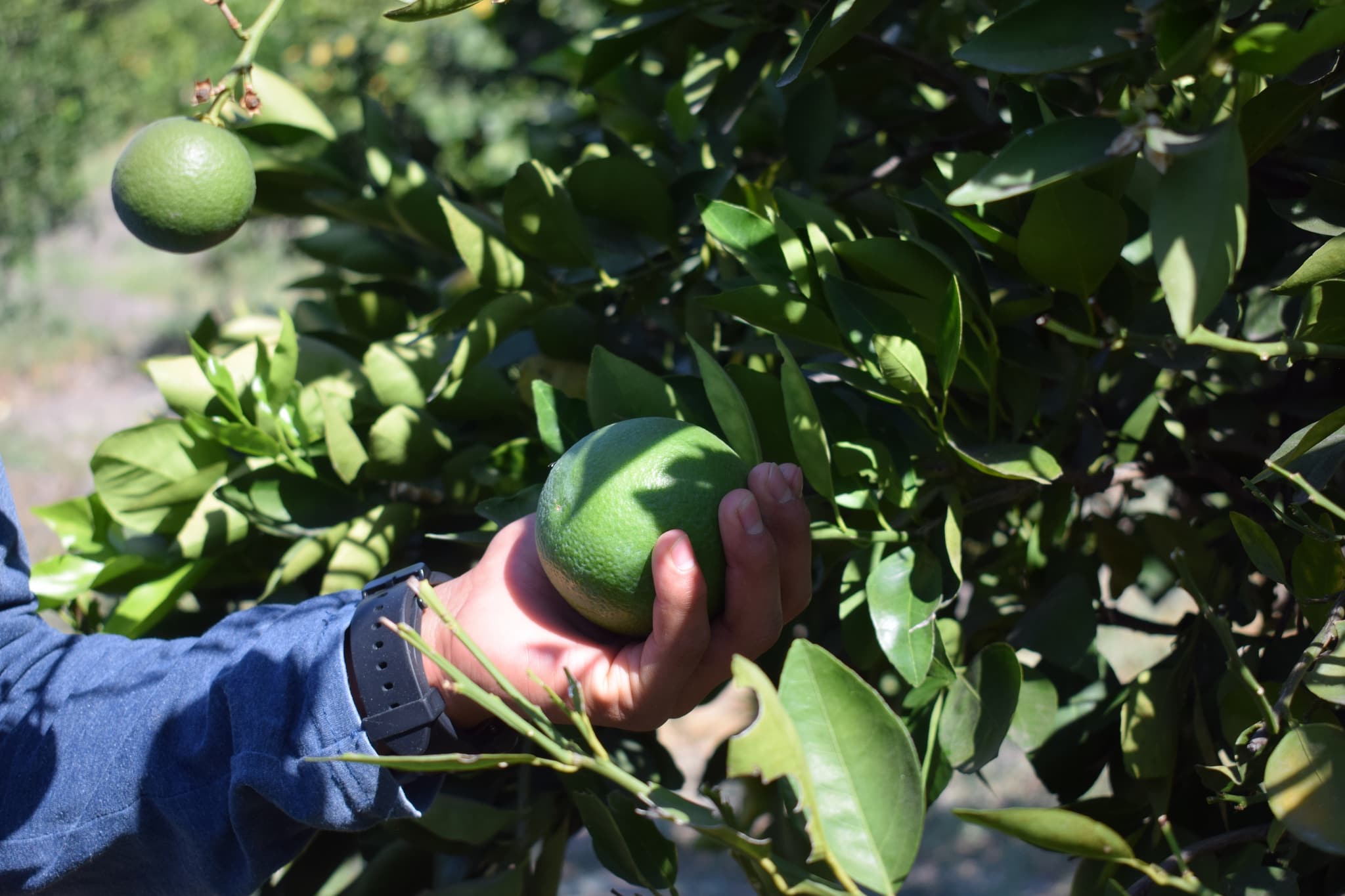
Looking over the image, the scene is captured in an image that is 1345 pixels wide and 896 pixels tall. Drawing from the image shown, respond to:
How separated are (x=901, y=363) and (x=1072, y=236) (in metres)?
0.13

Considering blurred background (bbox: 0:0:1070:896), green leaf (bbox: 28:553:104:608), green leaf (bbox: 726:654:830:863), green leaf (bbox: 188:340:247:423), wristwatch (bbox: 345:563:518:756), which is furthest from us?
blurred background (bbox: 0:0:1070:896)

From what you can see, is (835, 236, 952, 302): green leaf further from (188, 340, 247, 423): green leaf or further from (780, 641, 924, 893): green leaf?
(188, 340, 247, 423): green leaf

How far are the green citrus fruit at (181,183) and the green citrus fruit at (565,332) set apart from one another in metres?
0.28

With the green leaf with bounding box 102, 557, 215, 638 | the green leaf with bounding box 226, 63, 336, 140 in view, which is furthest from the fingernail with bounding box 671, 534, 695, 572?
the green leaf with bounding box 226, 63, 336, 140

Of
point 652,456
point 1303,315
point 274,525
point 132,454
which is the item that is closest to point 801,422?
point 652,456

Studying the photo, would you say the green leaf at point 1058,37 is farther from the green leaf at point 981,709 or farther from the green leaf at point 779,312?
the green leaf at point 981,709

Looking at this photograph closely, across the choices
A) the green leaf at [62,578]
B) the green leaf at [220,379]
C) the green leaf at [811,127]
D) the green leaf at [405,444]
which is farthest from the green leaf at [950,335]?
the green leaf at [62,578]

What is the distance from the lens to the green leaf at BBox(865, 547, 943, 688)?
701 mm

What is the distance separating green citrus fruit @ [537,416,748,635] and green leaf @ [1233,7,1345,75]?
380 mm

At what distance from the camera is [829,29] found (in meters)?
0.64

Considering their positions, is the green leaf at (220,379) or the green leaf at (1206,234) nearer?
the green leaf at (1206,234)

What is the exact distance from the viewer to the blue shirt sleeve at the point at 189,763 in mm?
803

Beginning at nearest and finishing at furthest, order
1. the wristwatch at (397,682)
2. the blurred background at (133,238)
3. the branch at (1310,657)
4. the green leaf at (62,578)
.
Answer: the branch at (1310,657), the wristwatch at (397,682), the green leaf at (62,578), the blurred background at (133,238)

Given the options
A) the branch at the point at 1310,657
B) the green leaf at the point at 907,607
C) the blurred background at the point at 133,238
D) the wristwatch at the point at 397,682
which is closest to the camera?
the branch at the point at 1310,657
